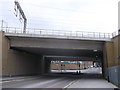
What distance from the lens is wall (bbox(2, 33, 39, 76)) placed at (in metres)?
35.5

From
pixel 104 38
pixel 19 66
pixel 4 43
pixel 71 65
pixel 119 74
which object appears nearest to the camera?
pixel 119 74

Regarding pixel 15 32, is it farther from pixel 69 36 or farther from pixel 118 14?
pixel 118 14

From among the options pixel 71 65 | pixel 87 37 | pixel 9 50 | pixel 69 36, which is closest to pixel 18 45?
pixel 9 50

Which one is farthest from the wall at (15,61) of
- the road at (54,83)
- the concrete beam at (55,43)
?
the road at (54,83)

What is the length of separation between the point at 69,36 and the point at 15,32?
888 centimetres

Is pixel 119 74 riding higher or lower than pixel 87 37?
lower

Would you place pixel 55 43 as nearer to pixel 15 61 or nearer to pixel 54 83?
pixel 15 61

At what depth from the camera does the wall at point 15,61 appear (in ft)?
117

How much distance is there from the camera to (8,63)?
36375 mm

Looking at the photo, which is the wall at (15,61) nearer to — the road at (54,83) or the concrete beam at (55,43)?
the concrete beam at (55,43)

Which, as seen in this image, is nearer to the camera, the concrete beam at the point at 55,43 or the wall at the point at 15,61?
the wall at the point at 15,61

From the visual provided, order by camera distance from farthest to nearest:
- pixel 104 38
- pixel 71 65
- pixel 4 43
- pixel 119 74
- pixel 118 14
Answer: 1. pixel 71 65
2. pixel 104 38
3. pixel 4 43
4. pixel 118 14
5. pixel 119 74

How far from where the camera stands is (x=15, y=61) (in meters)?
39.3

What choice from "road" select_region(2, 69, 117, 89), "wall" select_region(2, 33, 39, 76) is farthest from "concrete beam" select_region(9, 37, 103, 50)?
"road" select_region(2, 69, 117, 89)
